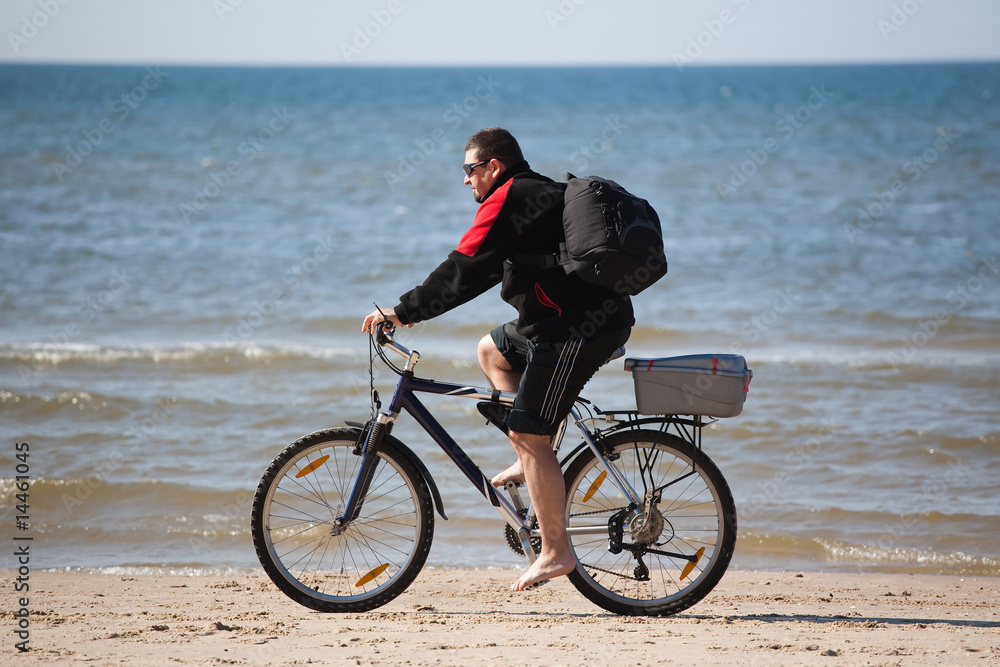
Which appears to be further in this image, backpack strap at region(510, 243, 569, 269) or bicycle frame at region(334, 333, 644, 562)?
bicycle frame at region(334, 333, 644, 562)

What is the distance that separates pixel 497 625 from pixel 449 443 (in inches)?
30.1

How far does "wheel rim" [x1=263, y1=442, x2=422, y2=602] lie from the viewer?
12.6ft

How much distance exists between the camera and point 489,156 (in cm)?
356

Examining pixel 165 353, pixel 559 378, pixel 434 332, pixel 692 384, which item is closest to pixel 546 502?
pixel 559 378

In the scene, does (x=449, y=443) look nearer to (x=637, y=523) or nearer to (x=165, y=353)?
(x=637, y=523)

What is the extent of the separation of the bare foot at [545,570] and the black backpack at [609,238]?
114 cm

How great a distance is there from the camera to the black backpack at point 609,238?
3.37 metres

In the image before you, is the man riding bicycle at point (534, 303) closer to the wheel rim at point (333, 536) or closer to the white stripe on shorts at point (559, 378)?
the white stripe on shorts at point (559, 378)

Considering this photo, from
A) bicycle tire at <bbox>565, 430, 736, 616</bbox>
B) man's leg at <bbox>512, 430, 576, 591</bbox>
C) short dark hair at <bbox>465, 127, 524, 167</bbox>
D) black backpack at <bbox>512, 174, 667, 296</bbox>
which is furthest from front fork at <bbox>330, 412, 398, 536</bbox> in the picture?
short dark hair at <bbox>465, 127, 524, 167</bbox>

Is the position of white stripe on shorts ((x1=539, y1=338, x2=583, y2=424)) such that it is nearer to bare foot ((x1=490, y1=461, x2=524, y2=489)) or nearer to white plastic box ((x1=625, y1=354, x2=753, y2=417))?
white plastic box ((x1=625, y1=354, x2=753, y2=417))

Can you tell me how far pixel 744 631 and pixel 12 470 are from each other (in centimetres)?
478

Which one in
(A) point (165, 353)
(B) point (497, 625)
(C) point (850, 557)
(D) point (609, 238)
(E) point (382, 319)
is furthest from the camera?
(A) point (165, 353)

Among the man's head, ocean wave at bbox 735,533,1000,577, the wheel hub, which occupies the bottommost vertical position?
ocean wave at bbox 735,533,1000,577

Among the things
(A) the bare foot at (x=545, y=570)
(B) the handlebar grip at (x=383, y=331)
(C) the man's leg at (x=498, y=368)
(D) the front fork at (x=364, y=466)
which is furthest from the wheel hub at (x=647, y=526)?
(B) the handlebar grip at (x=383, y=331)
